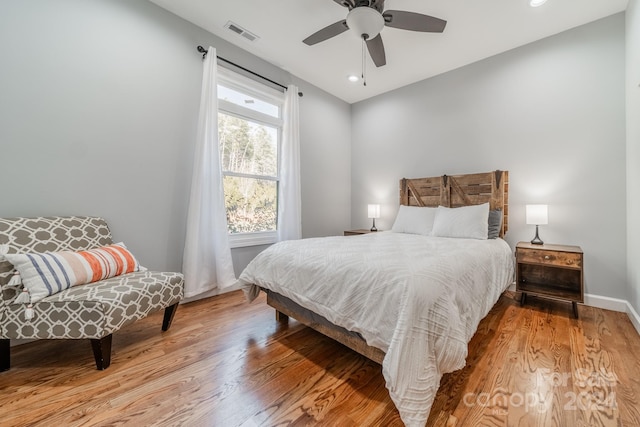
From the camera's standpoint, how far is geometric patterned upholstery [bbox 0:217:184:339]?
1.53 metres

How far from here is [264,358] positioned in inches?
69.3

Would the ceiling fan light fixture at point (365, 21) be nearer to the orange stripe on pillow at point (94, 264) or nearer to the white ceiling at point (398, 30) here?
the white ceiling at point (398, 30)

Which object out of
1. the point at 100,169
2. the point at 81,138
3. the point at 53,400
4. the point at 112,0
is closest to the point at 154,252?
the point at 100,169

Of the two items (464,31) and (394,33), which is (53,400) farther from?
(464,31)

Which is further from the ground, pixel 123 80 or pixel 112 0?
pixel 112 0

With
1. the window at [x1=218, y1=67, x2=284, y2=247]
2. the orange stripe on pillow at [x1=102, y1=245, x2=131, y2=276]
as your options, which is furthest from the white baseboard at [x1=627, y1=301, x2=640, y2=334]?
the orange stripe on pillow at [x1=102, y1=245, x2=131, y2=276]

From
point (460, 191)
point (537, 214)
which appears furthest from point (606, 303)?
point (460, 191)

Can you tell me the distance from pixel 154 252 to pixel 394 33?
347 cm

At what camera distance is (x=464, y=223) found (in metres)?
2.92

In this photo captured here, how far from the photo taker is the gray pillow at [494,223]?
291cm

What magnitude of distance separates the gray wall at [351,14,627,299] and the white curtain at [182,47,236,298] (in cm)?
289

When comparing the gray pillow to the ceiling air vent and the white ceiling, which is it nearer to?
the white ceiling

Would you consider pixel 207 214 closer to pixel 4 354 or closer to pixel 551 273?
pixel 4 354

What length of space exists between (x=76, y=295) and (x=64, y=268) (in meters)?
0.24
